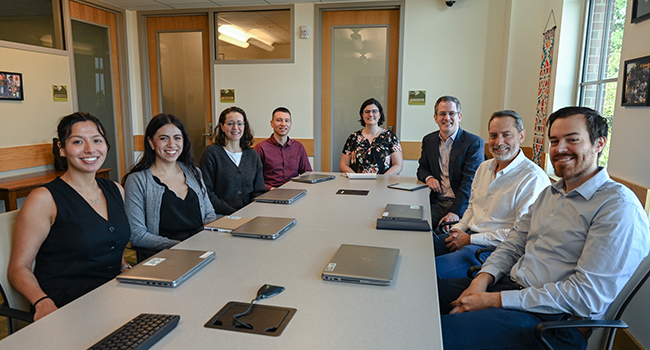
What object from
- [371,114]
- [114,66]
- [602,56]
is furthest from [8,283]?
[114,66]

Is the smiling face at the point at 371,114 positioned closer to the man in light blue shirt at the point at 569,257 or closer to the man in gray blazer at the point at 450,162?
the man in gray blazer at the point at 450,162

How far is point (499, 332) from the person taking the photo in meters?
1.32

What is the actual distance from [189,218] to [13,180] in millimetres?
2643

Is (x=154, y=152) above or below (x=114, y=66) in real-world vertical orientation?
below

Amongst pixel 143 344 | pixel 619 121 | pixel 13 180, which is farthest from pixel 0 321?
pixel 619 121

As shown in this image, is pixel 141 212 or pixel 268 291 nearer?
pixel 268 291

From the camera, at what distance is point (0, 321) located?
2451 millimetres

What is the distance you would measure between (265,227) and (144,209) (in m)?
0.69

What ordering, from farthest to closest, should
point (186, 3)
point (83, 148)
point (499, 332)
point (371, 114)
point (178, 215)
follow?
point (186, 3), point (371, 114), point (178, 215), point (83, 148), point (499, 332)

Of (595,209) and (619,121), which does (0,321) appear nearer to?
(595,209)

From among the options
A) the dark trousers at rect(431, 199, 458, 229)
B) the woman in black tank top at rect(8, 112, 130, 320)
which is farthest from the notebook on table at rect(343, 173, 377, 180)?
the woman in black tank top at rect(8, 112, 130, 320)

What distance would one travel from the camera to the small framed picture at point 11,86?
370 cm

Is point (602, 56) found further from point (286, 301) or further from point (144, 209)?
point (144, 209)

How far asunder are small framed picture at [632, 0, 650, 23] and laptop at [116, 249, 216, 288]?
2267 millimetres
